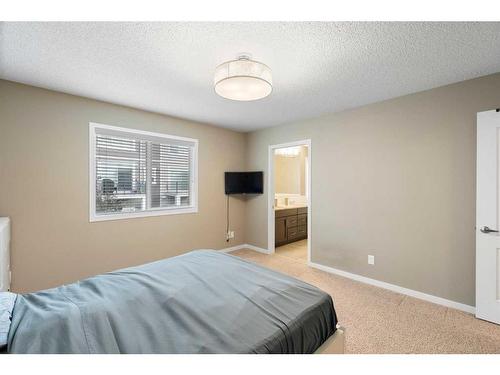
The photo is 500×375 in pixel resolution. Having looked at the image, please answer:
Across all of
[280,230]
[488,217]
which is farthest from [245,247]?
[488,217]

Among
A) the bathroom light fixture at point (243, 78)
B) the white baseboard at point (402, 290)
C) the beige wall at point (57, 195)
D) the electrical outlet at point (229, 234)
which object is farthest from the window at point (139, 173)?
the white baseboard at point (402, 290)

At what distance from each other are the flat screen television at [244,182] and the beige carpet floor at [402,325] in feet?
7.18

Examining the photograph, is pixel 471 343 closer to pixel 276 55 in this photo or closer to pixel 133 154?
pixel 276 55

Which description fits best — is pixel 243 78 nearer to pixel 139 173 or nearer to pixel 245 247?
pixel 139 173

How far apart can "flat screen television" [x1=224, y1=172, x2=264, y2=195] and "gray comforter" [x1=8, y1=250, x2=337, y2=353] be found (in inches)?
111

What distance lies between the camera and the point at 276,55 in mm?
1889

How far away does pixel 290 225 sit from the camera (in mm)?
5047

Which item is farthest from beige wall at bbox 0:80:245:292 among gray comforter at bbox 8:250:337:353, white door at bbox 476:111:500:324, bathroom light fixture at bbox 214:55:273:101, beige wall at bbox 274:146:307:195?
white door at bbox 476:111:500:324

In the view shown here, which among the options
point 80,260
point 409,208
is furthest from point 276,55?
point 80,260

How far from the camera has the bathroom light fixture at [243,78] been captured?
1.74 m

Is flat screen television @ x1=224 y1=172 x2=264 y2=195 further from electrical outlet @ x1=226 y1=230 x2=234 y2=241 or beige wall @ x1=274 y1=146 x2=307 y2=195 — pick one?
beige wall @ x1=274 y1=146 x2=307 y2=195

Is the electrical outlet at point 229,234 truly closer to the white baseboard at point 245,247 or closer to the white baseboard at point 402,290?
the white baseboard at point 245,247

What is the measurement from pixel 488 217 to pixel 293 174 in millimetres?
4183
